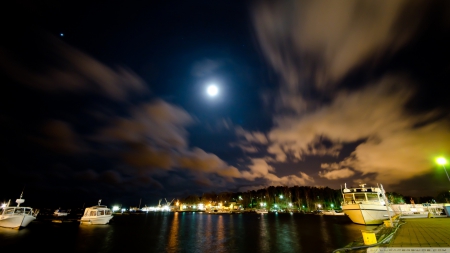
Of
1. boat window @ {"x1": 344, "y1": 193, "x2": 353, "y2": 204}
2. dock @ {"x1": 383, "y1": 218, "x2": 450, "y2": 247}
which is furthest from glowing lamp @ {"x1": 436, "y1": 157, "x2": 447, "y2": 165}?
boat window @ {"x1": 344, "y1": 193, "x2": 353, "y2": 204}

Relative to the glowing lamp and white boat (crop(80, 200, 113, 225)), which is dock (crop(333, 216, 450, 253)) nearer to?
the glowing lamp

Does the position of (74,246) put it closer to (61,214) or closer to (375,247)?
(375,247)

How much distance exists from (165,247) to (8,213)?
169 ft

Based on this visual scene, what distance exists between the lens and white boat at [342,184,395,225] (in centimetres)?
4969

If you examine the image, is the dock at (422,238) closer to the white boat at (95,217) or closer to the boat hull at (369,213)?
the boat hull at (369,213)

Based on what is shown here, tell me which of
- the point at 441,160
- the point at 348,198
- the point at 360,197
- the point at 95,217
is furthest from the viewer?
the point at 95,217

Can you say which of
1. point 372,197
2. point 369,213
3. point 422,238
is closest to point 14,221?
point 422,238

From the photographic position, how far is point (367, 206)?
162 feet

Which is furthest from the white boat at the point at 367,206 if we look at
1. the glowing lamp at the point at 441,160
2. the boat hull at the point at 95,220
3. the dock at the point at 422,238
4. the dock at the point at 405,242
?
the boat hull at the point at 95,220

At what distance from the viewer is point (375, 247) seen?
14.1 metres

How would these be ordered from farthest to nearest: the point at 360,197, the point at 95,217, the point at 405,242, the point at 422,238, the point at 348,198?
the point at 95,217
the point at 348,198
the point at 360,197
the point at 422,238
the point at 405,242

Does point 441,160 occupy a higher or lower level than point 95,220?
higher

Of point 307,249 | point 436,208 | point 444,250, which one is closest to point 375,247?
point 444,250

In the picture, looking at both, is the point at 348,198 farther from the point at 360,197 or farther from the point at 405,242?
the point at 405,242
